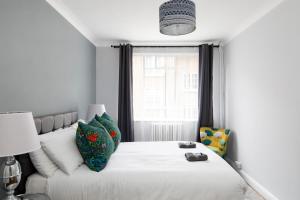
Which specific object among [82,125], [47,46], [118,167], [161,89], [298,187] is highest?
[47,46]

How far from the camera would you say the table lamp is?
1290mm

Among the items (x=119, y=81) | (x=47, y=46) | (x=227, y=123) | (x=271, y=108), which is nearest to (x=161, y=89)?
(x=119, y=81)

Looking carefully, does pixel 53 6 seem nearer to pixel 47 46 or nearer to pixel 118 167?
pixel 47 46

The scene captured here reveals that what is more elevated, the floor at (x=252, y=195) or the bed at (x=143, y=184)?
the bed at (x=143, y=184)

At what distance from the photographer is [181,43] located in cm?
449

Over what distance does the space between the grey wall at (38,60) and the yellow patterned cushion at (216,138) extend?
237cm

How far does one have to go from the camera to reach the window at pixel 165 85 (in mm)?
4555

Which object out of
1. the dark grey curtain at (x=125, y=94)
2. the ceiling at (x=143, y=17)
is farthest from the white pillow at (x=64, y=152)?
the dark grey curtain at (x=125, y=94)

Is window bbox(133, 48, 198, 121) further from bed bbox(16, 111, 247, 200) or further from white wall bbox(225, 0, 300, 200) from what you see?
bed bbox(16, 111, 247, 200)

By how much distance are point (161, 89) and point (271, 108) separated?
231 centimetres

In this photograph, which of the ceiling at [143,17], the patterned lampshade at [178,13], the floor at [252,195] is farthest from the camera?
the floor at [252,195]

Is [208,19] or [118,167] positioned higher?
[208,19]

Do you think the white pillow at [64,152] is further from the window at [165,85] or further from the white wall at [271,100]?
the window at [165,85]

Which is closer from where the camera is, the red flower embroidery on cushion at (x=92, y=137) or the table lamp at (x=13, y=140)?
the table lamp at (x=13, y=140)
